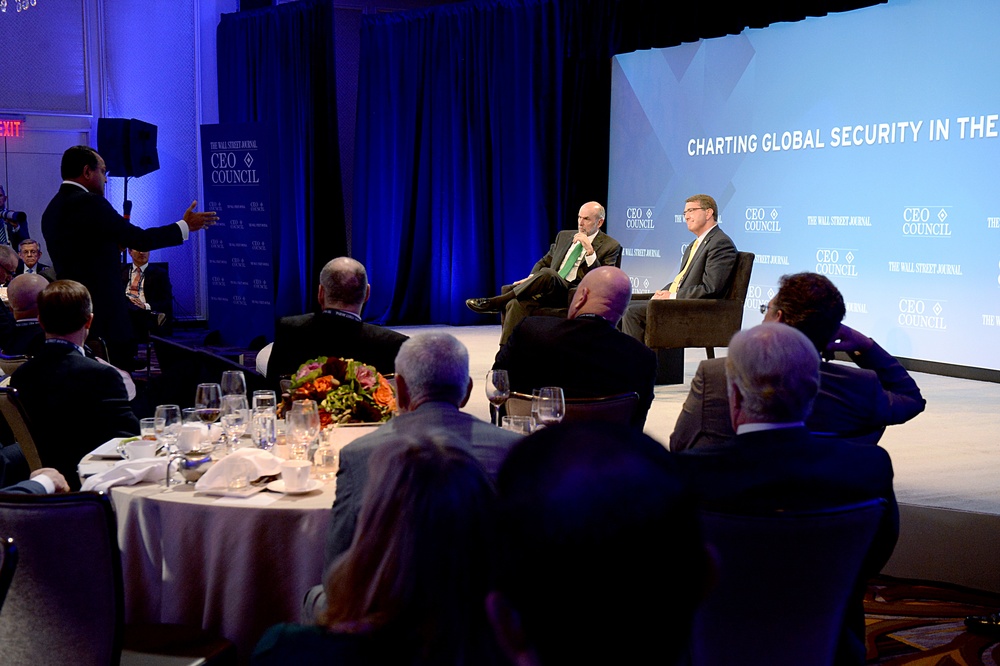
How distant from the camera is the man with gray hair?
6.46 ft

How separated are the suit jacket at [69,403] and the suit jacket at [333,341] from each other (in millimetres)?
769

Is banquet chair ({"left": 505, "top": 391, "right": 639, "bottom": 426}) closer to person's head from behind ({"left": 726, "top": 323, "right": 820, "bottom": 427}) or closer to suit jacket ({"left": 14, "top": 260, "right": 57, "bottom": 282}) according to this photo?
person's head from behind ({"left": 726, "top": 323, "right": 820, "bottom": 427})

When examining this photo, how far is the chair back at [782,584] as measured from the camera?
5.79 feet

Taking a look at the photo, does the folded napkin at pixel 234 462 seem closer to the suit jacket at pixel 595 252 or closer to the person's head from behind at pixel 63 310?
the person's head from behind at pixel 63 310

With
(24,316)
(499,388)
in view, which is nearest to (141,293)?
(24,316)

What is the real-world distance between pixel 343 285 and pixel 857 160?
566 centimetres

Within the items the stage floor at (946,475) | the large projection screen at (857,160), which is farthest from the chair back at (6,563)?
the large projection screen at (857,160)

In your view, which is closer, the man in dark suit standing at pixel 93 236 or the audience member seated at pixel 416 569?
the audience member seated at pixel 416 569

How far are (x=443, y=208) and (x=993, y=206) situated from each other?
5986mm

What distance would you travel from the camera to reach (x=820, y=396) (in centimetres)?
280

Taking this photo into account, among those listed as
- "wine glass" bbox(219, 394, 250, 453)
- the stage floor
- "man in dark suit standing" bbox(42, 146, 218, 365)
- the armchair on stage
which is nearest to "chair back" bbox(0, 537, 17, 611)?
"wine glass" bbox(219, 394, 250, 453)

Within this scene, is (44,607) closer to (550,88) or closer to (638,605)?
(638,605)

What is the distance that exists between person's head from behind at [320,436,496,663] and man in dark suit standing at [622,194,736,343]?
610 cm

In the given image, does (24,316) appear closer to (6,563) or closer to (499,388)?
(499,388)
